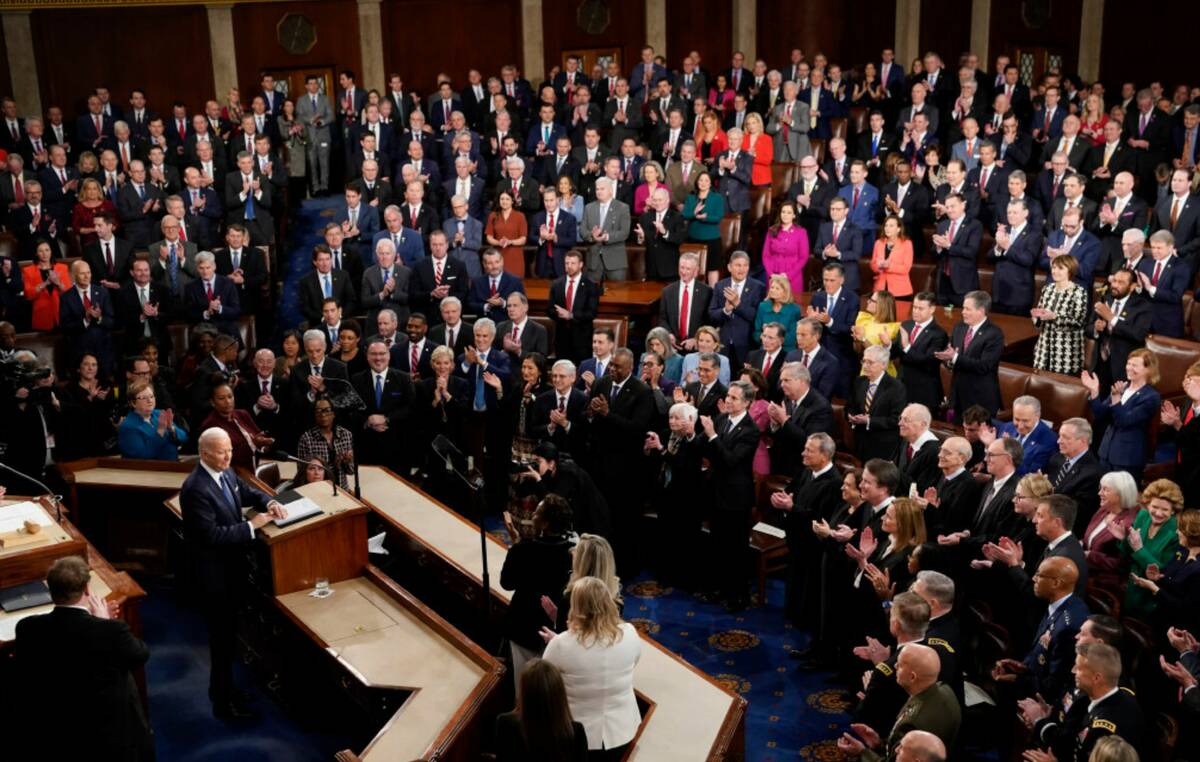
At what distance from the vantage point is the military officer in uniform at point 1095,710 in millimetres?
4680

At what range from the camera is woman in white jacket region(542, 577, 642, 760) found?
180 inches

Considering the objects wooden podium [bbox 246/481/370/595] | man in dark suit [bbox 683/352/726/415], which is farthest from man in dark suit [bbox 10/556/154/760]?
man in dark suit [bbox 683/352/726/415]

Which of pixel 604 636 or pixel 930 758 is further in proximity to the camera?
pixel 604 636

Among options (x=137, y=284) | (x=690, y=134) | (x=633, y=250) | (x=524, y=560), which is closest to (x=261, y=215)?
(x=137, y=284)

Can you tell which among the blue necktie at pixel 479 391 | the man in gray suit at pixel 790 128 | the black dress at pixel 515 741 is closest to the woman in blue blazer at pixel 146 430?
the blue necktie at pixel 479 391

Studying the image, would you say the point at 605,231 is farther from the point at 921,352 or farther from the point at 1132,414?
the point at 1132,414

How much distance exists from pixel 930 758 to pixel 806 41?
48.3 feet

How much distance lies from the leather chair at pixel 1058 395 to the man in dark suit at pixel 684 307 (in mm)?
2567

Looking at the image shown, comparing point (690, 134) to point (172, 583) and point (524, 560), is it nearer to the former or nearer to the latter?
point (172, 583)

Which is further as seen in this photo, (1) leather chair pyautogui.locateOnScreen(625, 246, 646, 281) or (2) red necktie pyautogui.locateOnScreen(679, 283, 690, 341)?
(1) leather chair pyautogui.locateOnScreen(625, 246, 646, 281)

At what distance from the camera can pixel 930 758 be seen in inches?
160

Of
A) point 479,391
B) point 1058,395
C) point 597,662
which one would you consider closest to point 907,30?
point 1058,395

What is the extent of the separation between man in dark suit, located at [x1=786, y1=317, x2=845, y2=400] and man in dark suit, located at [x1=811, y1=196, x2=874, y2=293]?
2.10 m

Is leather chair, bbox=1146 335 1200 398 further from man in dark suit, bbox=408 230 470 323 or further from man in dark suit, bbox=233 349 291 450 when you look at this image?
man in dark suit, bbox=233 349 291 450
